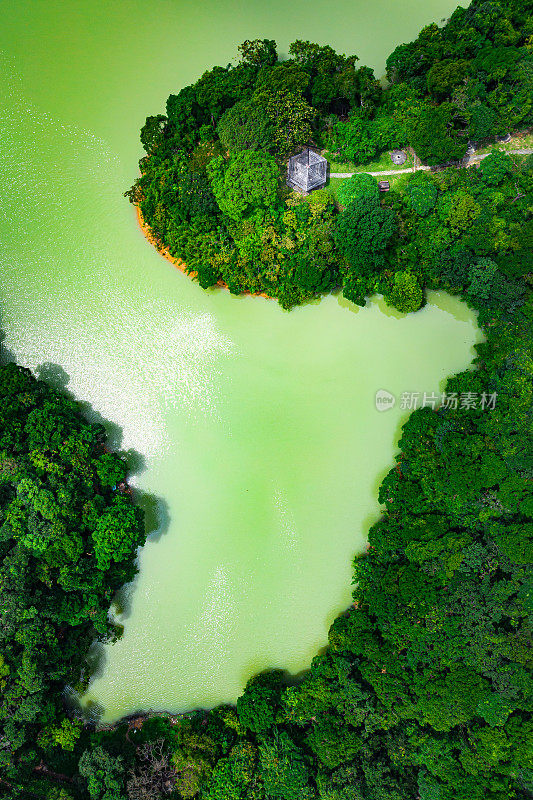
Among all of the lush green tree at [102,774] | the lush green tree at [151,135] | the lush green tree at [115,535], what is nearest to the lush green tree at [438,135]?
the lush green tree at [151,135]

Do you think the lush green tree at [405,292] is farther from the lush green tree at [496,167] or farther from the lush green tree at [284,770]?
the lush green tree at [284,770]

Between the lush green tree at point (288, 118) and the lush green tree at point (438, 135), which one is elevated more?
the lush green tree at point (438, 135)

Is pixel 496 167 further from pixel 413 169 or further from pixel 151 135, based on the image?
pixel 151 135

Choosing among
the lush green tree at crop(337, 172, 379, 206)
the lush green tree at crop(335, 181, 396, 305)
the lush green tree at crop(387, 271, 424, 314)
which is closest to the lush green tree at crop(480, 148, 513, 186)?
the lush green tree at crop(335, 181, 396, 305)

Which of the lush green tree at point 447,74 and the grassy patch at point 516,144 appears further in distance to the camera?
the grassy patch at point 516,144

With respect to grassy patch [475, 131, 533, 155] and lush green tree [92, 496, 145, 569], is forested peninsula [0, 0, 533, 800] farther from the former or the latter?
grassy patch [475, 131, 533, 155]

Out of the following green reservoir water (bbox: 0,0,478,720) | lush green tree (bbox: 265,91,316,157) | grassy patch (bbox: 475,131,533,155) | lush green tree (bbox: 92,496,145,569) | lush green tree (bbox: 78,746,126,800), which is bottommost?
lush green tree (bbox: 78,746,126,800)
